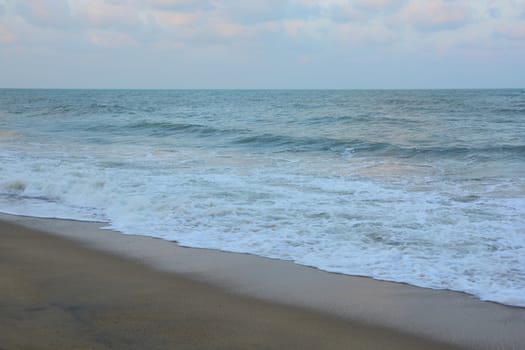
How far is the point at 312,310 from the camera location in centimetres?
452

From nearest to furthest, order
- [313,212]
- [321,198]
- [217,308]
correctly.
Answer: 1. [217,308]
2. [313,212]
3. [321,198]

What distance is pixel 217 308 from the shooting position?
14.9ft

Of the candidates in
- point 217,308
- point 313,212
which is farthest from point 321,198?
point 217,308

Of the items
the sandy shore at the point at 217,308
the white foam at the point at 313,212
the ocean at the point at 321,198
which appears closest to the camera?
the sandy shore at the point at 217,308

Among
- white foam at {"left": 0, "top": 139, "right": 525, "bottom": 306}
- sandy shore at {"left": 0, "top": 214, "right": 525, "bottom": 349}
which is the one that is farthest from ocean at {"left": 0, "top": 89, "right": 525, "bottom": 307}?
sandy shore at {"left": 0, "top": 214, "right": 525, "bottom": 349}

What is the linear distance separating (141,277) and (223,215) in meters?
2.83

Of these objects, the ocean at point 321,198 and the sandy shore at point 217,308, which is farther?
the ocean at point 321,198

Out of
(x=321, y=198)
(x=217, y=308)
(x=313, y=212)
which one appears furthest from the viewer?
(x=321, y=198)

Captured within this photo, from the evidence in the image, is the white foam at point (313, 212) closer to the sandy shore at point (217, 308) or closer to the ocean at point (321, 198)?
the ocean at point (321, 198)

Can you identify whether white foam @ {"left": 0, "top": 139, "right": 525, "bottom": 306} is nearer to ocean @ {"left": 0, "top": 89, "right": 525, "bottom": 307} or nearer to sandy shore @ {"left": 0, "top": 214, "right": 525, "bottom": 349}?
ocean @ {"left": 0, "top": 89, "right": 525, "bottom": 307}

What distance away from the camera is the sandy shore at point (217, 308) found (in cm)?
383

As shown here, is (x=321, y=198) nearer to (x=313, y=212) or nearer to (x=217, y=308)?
(x=313, y=212)

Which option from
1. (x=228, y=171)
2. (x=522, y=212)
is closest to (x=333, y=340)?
(x=522, y=212)

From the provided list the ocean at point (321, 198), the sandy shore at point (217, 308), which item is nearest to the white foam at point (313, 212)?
the ocean at point (321, 198)
